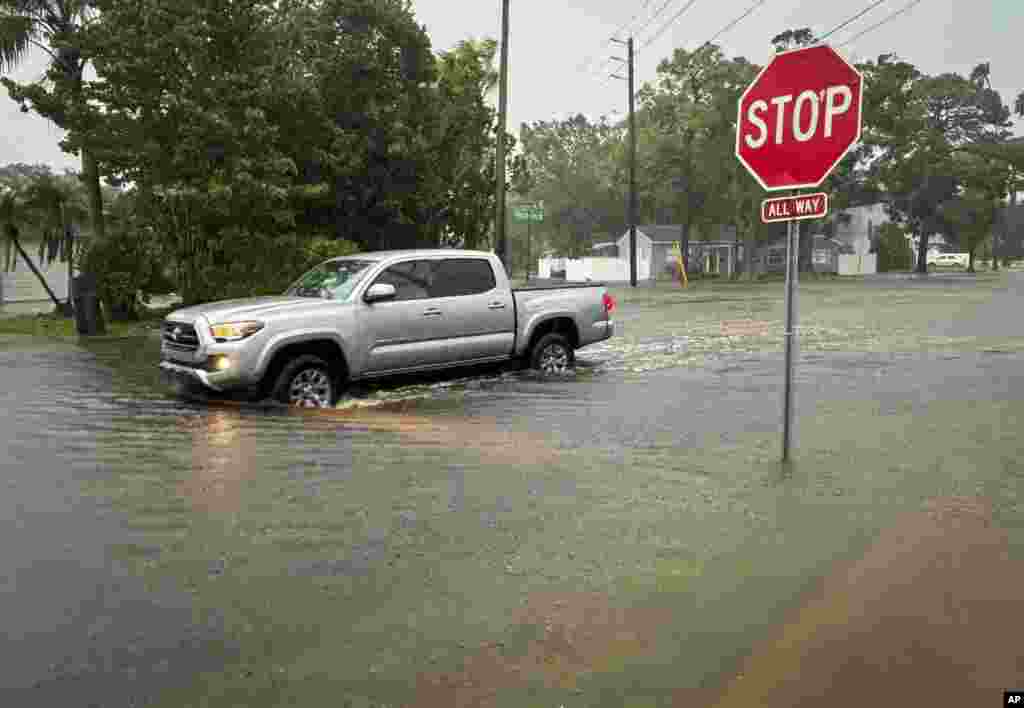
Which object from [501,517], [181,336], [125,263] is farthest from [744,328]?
[501,517]

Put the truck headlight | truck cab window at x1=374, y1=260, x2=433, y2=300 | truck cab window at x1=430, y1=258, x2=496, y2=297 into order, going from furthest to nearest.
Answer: truck cab window at x1=430, y1=258, x2=496, y2=297 → truck cab window at x1=374, y1=260, x2=433, y2=300 → the truck headlight

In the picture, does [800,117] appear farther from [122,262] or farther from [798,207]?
[122,262]

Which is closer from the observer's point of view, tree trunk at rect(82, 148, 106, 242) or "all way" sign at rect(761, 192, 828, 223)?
"all way" sign at rect(761, 192, 828, 223)

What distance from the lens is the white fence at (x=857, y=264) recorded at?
8275 cm

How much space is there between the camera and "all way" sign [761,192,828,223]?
6578mm

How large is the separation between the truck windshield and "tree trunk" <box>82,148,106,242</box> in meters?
15.4

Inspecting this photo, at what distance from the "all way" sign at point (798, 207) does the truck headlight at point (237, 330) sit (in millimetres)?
5567

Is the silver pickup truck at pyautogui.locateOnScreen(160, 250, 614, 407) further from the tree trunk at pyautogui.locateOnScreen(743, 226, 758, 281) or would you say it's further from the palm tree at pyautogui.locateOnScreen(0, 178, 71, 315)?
the tree trunk at pyautogui.locateOnScreen(743, 226, 758, 281)

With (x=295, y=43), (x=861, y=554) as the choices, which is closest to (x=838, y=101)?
(x=861, y=554)

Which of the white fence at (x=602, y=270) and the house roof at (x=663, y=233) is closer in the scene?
the white fence at (x=602, y=270)

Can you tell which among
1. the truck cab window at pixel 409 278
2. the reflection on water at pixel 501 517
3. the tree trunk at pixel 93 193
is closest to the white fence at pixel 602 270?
the tree trunk at pixel 93 193

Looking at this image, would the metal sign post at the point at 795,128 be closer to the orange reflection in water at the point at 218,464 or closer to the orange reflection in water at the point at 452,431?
the orange reflection in water at the point at 452,431

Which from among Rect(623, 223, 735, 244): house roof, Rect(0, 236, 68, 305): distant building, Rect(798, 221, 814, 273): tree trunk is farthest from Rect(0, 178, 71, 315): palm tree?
Rect(798, 221, 814, 273): tree trunk

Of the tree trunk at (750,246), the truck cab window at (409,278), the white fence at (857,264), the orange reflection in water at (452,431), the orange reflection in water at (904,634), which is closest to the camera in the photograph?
the orange reflection in water at (904,634)
